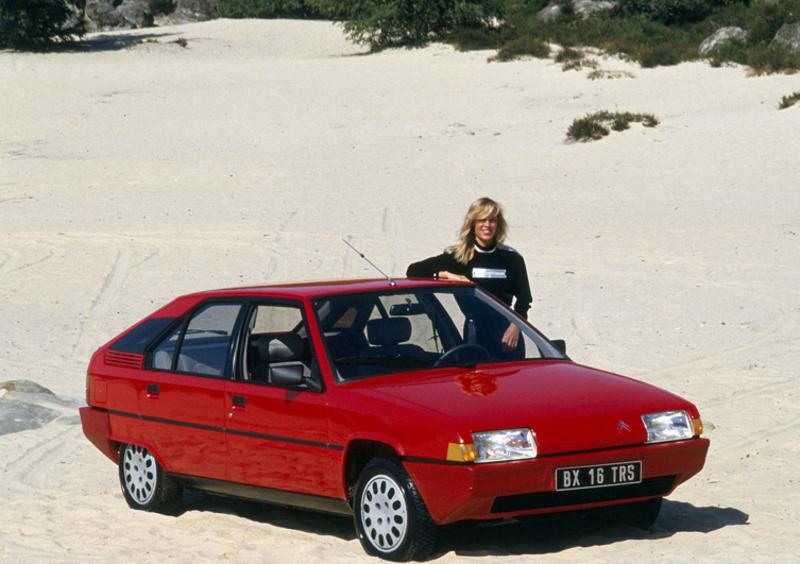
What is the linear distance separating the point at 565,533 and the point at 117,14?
6251cm

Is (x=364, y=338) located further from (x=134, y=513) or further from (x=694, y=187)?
(x=694, y=187)

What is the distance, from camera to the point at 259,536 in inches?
255

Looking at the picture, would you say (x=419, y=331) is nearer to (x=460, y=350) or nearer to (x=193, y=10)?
(x=460, y=350)

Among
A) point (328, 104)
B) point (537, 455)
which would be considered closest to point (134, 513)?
point (537, 455)

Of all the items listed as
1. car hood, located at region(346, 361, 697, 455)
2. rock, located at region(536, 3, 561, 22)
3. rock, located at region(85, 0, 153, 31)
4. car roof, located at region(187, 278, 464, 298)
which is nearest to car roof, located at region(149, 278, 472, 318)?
car roof, located at region(187, 278, 464, 298)

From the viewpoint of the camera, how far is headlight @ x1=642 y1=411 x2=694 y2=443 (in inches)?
226

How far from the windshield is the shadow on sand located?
3.16 feet

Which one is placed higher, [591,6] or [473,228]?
[591,6]

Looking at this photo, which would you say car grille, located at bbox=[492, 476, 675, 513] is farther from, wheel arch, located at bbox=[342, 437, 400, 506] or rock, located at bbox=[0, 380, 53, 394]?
rock, located at bbox=[0, 380, 53, 394]

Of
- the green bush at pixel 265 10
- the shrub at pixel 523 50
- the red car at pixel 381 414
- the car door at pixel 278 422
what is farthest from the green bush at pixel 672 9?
the car door at pixel 278 422

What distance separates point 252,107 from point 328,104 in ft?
8.02

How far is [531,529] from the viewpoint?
6.49m

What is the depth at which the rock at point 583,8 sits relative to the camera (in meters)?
47.6

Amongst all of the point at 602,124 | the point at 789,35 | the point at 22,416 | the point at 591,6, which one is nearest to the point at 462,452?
the point at 22,416
